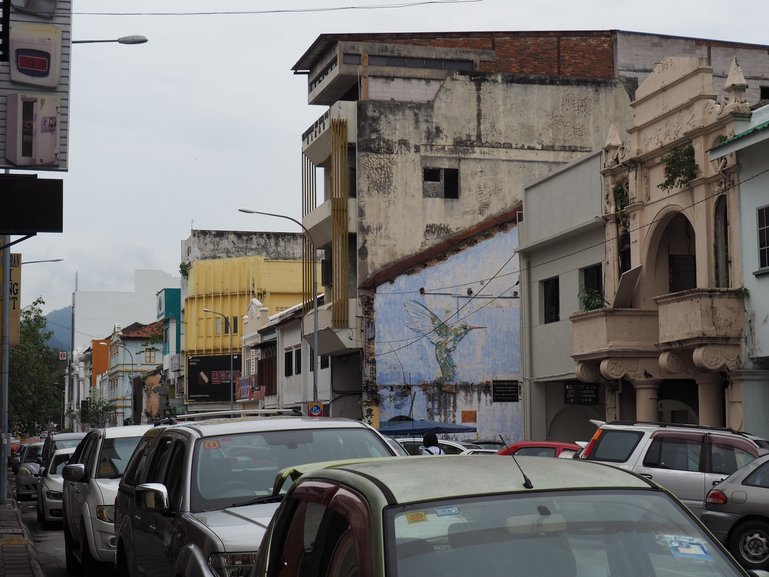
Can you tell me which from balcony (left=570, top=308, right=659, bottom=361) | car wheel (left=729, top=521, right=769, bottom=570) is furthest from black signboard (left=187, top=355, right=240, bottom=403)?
car wheel (left=729, top=521, right=769, bottom=570)

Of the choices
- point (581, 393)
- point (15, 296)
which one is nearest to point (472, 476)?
point (581, 393)

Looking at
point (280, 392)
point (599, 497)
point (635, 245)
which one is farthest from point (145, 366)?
point (599, 497)

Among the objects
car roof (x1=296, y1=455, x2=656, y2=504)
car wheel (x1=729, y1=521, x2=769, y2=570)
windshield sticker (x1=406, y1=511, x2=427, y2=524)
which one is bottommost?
car wheel (x1=729, y1=521, x2=769, y2=570)

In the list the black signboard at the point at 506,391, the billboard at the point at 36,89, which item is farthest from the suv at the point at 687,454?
the black signboard at the point at 506,391

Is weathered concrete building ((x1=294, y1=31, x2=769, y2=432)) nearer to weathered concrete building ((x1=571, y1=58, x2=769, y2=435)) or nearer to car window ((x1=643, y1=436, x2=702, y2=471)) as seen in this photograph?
weathered concrete building ((x1=571, y1=58, x2=769, y2=435))

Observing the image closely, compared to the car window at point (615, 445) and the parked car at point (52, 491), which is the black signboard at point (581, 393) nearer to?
the parked car at point (52, 491)

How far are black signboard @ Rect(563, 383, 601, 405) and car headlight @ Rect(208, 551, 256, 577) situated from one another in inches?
1055

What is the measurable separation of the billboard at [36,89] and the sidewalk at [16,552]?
229 inches

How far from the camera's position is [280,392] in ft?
208

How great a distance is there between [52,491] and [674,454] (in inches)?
447

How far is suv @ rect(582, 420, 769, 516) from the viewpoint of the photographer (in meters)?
17.1

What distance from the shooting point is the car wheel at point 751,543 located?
14516 millimetres

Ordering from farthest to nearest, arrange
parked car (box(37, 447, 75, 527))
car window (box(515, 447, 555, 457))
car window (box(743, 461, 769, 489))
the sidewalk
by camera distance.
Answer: parked car (box(37, 447, 75, 527)), car window (box(515, 447, 555, 457)), car window (box(743, 461, 769, 489)), the sidewalk

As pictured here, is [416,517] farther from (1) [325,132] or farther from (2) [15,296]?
(1) [325,132]
